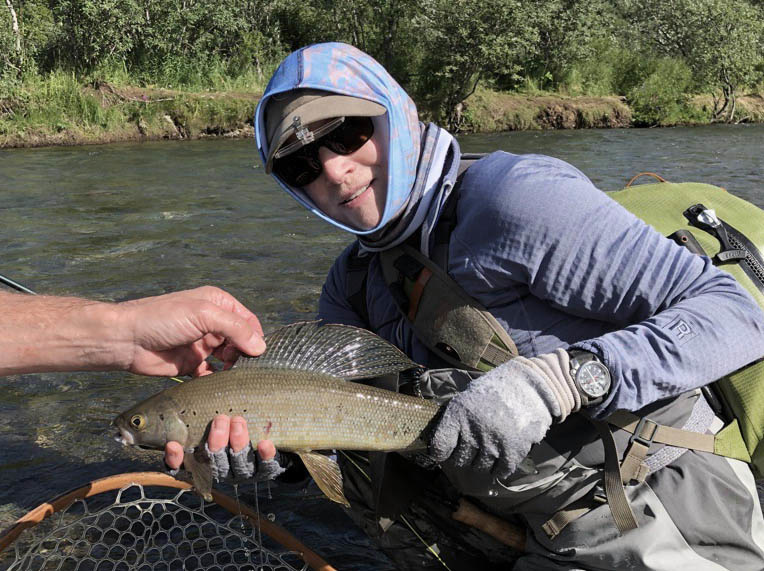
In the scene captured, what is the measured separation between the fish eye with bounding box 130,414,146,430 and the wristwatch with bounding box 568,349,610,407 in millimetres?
1575

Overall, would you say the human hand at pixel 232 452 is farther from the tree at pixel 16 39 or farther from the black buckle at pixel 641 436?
the tree at pixel 16 39

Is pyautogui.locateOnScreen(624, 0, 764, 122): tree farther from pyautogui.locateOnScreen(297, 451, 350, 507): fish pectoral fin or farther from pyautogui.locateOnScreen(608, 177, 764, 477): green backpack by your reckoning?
pyautogui.locateOnScreen(297, 451, 350, 507): fish pectoral fin

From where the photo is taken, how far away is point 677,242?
123 inches

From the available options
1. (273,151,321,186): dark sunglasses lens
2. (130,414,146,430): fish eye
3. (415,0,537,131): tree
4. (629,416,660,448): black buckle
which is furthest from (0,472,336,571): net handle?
(415,0,537,131): tree

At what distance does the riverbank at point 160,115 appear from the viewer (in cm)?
2103

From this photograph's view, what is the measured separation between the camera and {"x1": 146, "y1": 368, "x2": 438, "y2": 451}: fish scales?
2.71 m

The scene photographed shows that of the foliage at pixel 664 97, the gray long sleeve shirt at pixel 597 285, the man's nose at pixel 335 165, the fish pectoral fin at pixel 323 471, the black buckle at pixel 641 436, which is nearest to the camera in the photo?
the gray long sleeve shirt at pixel 597 285

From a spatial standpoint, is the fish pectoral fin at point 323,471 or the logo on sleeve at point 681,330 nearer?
the logo on sleeve at point 681,330

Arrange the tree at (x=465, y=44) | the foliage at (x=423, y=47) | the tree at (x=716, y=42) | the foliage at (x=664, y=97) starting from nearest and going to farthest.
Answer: the foliage at (x=423, y=47) < the tree at (x=465, y=44) < the foliage at (x=664, y=97) < the tree at (x=716, y=42)

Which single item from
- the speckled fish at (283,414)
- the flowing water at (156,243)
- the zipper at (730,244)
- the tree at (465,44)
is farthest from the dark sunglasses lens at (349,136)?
the tree at (465,44)

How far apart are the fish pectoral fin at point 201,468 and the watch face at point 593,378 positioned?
4.60ft

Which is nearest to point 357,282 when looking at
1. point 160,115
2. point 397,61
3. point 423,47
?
point 160,115

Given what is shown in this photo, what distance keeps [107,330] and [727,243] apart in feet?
8.80

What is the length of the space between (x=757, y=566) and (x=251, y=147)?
19.6 metres
